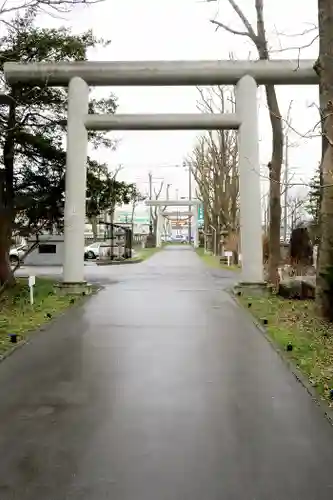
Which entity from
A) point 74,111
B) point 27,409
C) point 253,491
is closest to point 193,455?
point 253,491

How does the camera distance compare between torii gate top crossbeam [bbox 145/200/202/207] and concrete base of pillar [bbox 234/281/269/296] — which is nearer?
concrete base of pillar [bbox 234/281/269/296]

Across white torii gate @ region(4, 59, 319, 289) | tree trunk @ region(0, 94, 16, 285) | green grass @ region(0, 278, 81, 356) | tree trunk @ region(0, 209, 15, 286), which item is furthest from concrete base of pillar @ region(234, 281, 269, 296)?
tree trunk @ region(0, 94, 16, 285)

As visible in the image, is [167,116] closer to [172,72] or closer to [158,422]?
[172,72]

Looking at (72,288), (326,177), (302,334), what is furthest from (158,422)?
(72,288)

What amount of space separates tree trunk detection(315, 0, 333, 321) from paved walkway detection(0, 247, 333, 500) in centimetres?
225

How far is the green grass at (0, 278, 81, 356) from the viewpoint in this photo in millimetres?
10389

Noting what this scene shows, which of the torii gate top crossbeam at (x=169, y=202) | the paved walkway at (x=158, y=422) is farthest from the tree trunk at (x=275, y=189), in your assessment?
the torii gate top crossbeam at (x=169, y=202)

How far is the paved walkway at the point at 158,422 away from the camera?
3.99 meters

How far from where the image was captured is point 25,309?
13328 mm

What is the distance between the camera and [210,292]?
17.7 metres

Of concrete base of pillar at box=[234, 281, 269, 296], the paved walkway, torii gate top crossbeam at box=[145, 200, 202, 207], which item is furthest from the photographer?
torii gate top crossbeam at box=[145, 200, 202, 207]

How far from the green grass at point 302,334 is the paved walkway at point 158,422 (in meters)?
0.29

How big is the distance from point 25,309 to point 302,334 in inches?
245

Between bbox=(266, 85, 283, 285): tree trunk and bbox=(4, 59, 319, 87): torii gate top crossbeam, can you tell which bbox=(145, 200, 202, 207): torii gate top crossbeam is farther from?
bbox=(4, 59, 319, 87): torii gate top crossbeam
